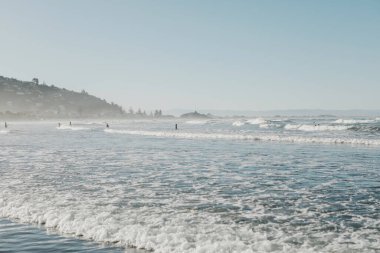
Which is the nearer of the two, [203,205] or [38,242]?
[38,242]

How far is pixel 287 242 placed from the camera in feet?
30.8

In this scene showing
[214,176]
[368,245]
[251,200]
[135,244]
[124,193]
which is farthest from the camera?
[214,176]

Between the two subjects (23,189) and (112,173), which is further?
(112,173)

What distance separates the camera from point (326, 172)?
20.8 meters

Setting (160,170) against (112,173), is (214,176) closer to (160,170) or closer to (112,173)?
(160,170)

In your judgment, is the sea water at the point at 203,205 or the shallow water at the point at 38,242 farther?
the sea water at the point at 203,205

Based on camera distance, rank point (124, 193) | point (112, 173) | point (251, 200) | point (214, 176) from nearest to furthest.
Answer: point (251, 200), point (124, 193), point (214, 176), point (112, 173)

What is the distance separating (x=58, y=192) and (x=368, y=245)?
11193 mm

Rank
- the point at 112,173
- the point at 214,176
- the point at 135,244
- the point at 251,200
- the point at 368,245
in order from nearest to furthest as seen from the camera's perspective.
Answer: the point at 368,245
the point at 135,244
the point at 251,200
the point at 214,176
the point at 112,173

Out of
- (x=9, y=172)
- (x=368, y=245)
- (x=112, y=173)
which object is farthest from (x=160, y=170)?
(x=368, y=245)

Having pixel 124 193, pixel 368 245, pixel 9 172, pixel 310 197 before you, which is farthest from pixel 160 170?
pixel 368 245

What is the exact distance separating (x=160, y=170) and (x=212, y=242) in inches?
497

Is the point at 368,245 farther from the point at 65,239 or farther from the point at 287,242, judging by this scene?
the point at 65,239

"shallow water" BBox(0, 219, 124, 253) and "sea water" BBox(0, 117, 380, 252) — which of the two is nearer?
"shallow water" BBox(0, 219, 124, 253)
